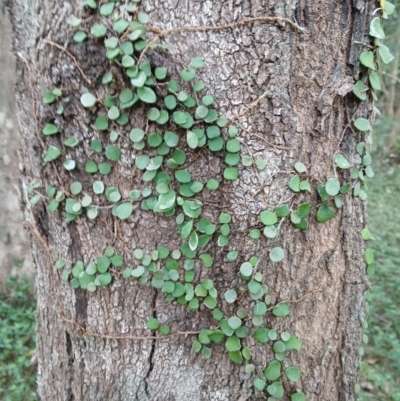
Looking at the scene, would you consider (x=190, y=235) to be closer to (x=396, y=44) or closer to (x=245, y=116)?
(x=245, y=116)

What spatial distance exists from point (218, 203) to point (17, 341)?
7.70 feet

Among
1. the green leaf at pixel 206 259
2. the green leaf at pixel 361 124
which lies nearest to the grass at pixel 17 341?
the green leaf at pixel 206 259

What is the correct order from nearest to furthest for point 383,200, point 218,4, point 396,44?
1. point 218,4
2. point 383,200
3. point 396,44

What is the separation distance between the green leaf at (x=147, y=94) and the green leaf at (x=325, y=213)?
562 millimetres

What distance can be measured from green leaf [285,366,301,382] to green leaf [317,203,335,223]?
470 millimetres

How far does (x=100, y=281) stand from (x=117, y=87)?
1.86ft

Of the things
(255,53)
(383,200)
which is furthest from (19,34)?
(383,200)

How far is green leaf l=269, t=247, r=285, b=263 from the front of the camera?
48.1 inches

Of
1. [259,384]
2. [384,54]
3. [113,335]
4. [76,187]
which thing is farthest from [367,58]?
[113,335]

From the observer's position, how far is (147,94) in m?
1.11

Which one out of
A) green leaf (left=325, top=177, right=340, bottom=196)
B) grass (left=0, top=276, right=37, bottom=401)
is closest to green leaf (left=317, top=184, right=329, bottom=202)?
green leaf (left=325, top=177, right=340, bottom=196)

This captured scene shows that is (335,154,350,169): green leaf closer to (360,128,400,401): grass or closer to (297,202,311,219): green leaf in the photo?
(297,202,311,219): green leaf

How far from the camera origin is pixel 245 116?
115 centimetres

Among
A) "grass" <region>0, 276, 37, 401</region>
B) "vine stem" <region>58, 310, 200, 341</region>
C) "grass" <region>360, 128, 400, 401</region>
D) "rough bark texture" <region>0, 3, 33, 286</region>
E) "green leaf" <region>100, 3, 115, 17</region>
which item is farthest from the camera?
"rough bark texture" <region>0, 3, 33, 286</region>
